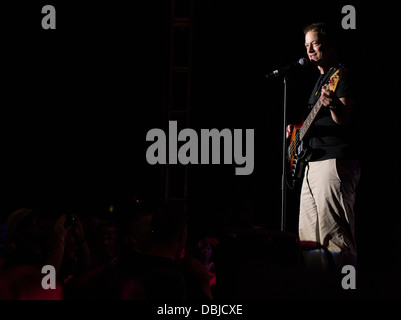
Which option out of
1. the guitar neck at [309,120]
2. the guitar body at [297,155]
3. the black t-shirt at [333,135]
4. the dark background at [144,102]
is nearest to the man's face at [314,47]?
the black t-shirt at [333,135]

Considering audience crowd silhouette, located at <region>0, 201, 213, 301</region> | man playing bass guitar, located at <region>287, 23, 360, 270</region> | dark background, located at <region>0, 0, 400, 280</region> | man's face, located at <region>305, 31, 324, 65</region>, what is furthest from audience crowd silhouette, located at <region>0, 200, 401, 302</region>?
dark background, located at <region>0, 0, 400, 280</region>

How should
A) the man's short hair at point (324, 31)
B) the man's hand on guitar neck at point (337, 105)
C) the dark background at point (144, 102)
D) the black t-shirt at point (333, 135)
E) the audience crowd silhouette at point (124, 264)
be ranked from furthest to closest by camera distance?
the dark background at point (144, 102) → the man's short hair at point (324, 31) → the black t-shirt at point (333, 135) → the man's hand on guitar neck at point (337, 105) → the audience crowd silhouette at point (124, 264)

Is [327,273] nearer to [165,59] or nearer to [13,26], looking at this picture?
[165,59]

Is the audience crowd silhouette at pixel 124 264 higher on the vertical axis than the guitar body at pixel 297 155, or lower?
lower

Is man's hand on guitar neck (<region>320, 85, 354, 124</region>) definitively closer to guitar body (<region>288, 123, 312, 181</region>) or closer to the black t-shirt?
the black t-shirt

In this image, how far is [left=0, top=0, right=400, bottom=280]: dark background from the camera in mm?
4660

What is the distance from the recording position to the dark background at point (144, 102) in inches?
183

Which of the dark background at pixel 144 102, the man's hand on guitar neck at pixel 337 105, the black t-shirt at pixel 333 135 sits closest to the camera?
the man's hand on guitar neck at pixel 337 105

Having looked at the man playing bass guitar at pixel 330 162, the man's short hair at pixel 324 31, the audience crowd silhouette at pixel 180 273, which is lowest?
the audience crowd silhouette at pixel 180 273

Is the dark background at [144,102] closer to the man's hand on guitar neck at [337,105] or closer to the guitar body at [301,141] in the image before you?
the guitar body at [301,141]

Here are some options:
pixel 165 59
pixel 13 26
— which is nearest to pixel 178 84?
pixel 165 59

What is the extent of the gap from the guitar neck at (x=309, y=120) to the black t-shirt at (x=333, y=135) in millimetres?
21

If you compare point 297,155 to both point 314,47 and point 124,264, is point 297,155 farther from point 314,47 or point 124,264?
point 124,264
